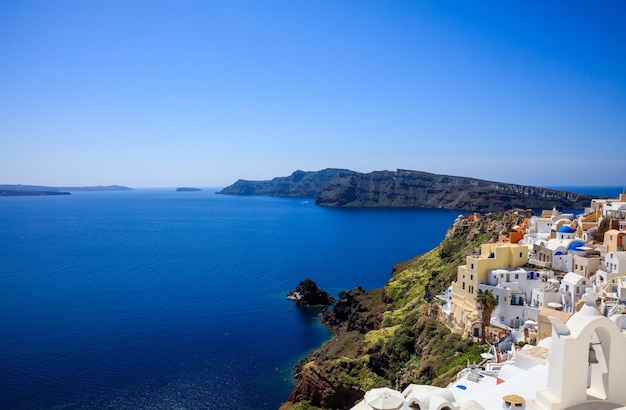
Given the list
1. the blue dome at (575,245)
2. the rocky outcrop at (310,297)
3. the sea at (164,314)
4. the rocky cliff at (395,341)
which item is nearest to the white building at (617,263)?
the blue dome at (575,245)

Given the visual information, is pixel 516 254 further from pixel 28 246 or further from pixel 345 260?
pixel 28 246

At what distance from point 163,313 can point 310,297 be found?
2334 cm

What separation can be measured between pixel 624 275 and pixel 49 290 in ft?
274

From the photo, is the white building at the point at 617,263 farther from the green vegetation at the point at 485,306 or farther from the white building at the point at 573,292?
the green vegetation at the point at 485,306

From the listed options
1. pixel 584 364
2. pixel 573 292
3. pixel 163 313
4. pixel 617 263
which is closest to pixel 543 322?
pixel 573 292

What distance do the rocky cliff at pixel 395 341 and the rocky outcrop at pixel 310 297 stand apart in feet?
21.1

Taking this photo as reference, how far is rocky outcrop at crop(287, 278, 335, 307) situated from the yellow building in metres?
38.1

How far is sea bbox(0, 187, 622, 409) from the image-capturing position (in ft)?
149

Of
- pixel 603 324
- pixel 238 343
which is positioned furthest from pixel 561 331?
pixel 238 343

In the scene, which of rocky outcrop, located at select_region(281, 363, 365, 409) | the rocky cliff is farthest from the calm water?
the rocky cliff

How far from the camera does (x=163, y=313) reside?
68875mm

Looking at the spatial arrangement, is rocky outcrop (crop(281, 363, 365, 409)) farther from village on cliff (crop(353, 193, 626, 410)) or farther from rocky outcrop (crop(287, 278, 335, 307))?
rocky outcrop (crop(287, 278, 335, 307))

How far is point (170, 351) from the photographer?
180 ft

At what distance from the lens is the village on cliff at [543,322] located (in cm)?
1069
